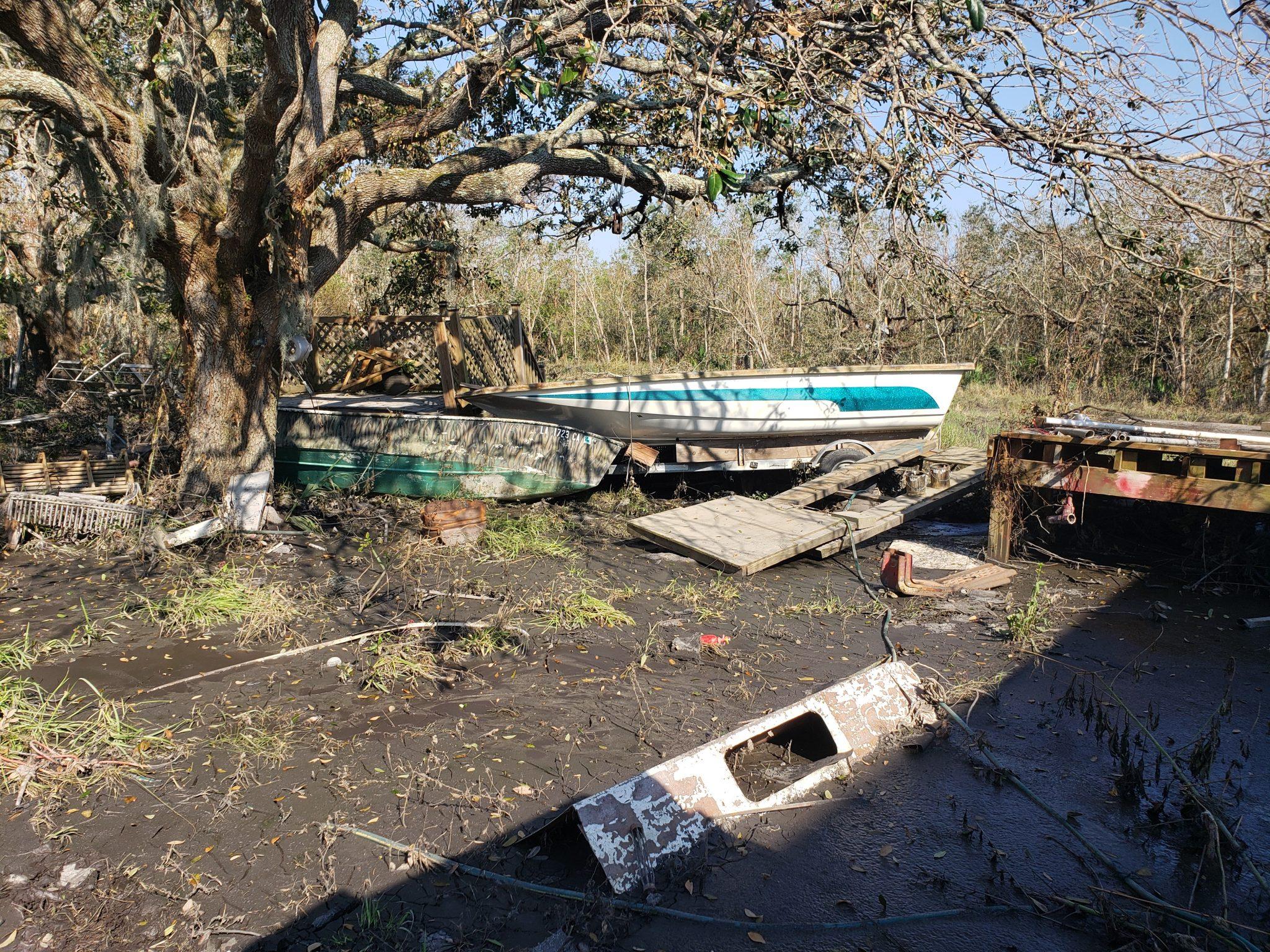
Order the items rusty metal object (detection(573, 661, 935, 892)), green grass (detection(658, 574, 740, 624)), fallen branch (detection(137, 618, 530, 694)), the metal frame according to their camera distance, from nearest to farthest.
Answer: rusty metal object (detection(573, 661, 935, 892)) < fallen branch (detection(137, 618, 530, 694)) < green grass (detection(658, 574, 740, 624)) < the metal frame

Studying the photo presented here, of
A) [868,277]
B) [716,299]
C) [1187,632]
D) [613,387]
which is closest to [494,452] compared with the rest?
[613,387]

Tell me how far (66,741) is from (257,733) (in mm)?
878

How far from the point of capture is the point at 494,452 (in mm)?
8953

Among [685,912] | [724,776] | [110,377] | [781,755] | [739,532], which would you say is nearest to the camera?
[685,912]

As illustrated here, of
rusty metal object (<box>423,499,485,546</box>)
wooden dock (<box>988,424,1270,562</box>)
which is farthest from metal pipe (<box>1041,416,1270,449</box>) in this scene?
rusty metal object (<box>423,499,485,546</box>)

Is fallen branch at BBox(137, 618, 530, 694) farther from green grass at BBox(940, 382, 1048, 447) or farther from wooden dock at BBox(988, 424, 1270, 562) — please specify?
green grass at BBox(940, 382, 1048, 447)

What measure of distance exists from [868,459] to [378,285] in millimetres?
14478

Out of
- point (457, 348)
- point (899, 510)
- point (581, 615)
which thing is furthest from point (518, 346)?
point (581, 615)

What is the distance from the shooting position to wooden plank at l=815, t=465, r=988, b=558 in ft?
25.9

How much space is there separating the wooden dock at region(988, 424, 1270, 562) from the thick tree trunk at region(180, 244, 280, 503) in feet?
22.8

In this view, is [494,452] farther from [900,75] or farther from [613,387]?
[900,75]


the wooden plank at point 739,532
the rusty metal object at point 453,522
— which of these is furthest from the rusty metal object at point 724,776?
the rusty metal object at point 453,522

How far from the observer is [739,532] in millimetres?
7941

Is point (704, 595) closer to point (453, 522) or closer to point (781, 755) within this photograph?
point (781, 755)
